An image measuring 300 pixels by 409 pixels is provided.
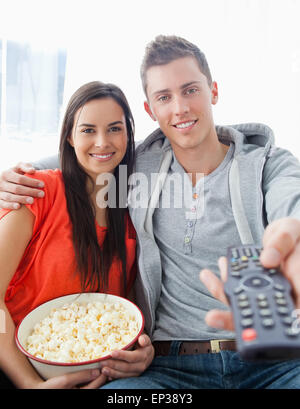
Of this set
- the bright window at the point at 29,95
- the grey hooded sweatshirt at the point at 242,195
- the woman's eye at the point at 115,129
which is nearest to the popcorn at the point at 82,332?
the grey hooded sweatshirt at the point at 242,195

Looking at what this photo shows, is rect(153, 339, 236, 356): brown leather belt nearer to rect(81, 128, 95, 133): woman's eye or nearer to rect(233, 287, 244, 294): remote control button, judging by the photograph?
rect(233, 287, 244, 294): remote control button

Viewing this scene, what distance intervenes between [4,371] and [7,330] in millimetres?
95

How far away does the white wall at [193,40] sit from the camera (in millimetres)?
1586

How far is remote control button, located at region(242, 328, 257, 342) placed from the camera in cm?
44

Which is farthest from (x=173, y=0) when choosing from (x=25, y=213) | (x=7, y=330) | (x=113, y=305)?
(x=7, y=330)

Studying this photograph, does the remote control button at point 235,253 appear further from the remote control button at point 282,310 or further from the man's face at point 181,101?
the man's face at point 181,101

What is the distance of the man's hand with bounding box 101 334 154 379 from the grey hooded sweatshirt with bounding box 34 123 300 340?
0.53ft

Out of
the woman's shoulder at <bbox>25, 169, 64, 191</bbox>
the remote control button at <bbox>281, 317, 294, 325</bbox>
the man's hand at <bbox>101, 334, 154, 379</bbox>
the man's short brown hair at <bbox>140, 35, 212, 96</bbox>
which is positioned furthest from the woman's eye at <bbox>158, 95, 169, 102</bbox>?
the remote control button at <bbox>281, 317, 294, 325</bbox>

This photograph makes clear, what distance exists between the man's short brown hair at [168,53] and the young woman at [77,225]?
16 cm

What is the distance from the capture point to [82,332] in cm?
85

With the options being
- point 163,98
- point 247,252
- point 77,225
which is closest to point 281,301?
point 247,252

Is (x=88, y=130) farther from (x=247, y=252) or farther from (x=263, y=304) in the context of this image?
(x=263, y=304)

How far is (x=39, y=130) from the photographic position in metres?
1.65

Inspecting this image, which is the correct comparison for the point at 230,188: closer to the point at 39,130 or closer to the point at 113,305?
the point at 113,305
